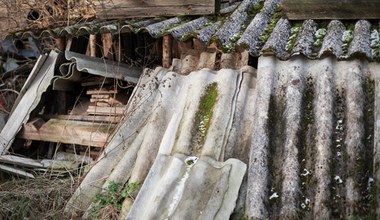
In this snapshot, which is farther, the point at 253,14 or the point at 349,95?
the point at 253,14

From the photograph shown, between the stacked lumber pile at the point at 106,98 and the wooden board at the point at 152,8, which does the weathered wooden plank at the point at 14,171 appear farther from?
the wooden board at the point at 152,8

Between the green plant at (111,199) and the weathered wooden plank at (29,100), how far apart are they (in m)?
2.08

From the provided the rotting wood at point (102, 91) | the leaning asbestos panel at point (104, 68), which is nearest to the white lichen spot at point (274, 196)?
the leaning asbestos panel at point (104, 68)

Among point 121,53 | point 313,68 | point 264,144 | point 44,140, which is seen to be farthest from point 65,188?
point 313,68

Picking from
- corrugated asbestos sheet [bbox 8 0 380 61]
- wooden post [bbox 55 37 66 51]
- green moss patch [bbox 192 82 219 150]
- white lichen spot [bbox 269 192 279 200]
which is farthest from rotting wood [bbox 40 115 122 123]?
white lichen spot [bbox 269 192 279 200]

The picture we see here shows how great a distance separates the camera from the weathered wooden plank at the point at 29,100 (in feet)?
17.9

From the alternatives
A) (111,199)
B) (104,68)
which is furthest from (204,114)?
(104,68)

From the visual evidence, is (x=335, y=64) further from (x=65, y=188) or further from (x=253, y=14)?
(x=65, y=188)

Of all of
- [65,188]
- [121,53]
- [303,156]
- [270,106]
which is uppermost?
[121,53]

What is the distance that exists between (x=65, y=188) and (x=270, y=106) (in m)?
2.34

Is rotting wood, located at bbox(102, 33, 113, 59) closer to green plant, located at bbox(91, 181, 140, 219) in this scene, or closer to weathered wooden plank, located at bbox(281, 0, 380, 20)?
green plant, located at bbox(91, 181, 140, 219)

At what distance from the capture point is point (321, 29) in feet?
13.3

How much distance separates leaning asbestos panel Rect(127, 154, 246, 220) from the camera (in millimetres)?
3172

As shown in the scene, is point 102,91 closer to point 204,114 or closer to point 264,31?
point 204,114
